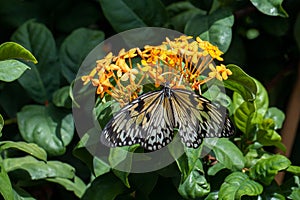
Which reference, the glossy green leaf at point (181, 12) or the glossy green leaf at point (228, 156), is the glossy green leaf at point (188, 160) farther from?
the glossy green leaf at point (181, 12)

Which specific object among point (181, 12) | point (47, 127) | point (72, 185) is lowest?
point (72, 185)

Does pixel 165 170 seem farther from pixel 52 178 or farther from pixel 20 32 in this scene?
pixel 20 32

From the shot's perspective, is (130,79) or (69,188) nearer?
(130,79)

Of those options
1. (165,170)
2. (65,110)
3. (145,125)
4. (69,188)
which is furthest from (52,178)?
(145,125)

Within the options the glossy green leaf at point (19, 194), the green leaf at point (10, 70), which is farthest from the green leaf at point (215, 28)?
the glossy green leaf at point (19, 194)

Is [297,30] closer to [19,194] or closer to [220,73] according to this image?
[220,73]

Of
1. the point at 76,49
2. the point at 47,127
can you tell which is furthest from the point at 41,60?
the point at 47,127
